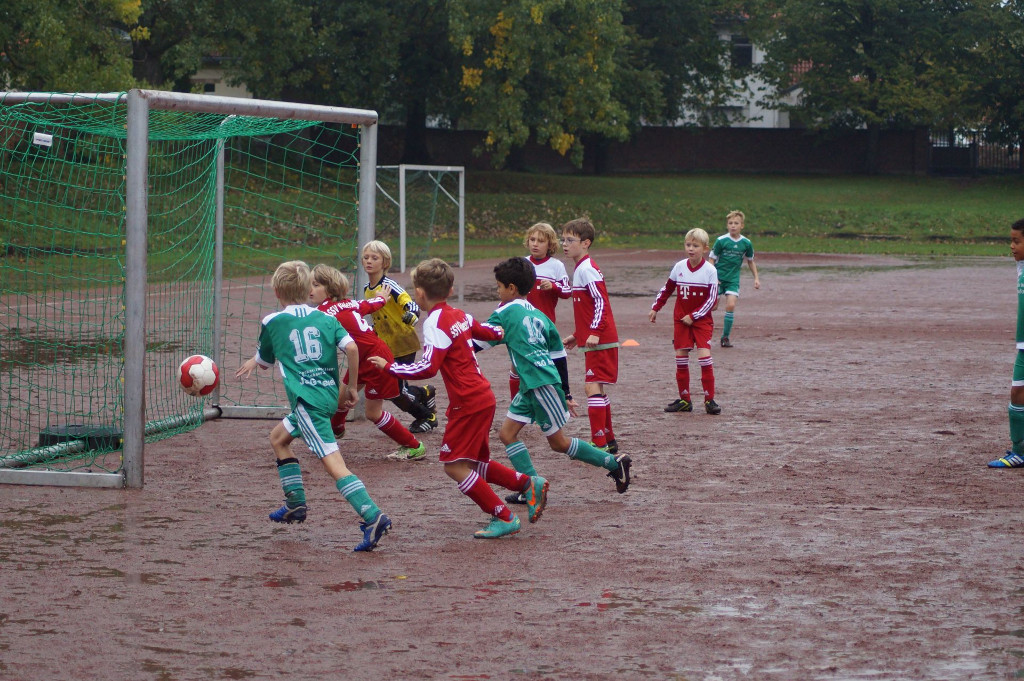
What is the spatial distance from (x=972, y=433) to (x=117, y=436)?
6272 mm

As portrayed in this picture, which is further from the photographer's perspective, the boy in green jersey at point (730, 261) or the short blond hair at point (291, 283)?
the boy in green jersey at point (730, 261)

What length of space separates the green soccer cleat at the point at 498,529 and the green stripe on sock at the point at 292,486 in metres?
0.95

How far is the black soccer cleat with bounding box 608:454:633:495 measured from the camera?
7219 mm

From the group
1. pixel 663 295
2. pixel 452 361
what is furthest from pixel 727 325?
pixel 452 361

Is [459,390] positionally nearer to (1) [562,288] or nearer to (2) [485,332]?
(2) [485,332]

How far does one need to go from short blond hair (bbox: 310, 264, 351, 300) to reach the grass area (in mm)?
23805

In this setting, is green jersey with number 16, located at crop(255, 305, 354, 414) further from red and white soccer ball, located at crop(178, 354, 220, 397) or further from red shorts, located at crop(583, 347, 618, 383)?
red shorts, located at crop(583, 347, 618, 383)

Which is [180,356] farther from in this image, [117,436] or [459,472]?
[459,472]

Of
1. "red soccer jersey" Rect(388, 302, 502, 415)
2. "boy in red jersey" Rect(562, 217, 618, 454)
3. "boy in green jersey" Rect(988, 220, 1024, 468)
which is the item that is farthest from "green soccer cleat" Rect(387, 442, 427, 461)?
"boy in green jersey" Rect(988, 220, 1024, 468)

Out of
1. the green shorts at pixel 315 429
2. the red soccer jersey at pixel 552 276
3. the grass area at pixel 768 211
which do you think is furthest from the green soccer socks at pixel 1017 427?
the grass area at pixel 768 211

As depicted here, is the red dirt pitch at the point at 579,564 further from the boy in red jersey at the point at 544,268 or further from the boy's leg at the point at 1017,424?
the boy in red jersey at the point at 544,268

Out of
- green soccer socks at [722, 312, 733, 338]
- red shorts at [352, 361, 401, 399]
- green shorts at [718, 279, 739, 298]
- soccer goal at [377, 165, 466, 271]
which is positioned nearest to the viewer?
red shorts at [352, 361, 401, 399]

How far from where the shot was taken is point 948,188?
149 feet

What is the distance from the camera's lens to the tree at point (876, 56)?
47781mm
